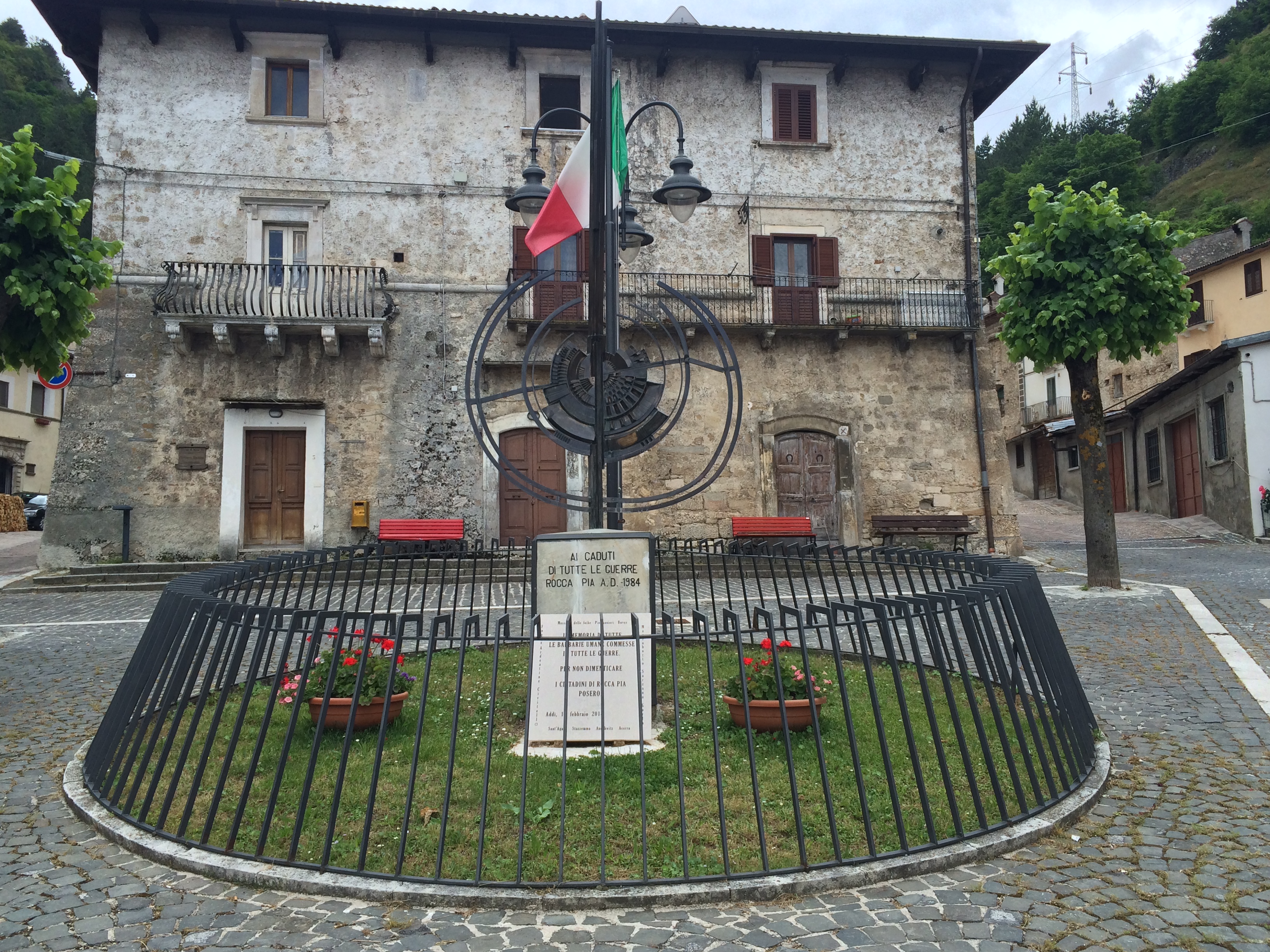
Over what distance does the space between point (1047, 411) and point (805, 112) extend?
82.8 feet

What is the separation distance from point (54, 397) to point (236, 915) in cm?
4465

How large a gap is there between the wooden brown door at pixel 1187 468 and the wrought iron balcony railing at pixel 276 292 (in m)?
20.6

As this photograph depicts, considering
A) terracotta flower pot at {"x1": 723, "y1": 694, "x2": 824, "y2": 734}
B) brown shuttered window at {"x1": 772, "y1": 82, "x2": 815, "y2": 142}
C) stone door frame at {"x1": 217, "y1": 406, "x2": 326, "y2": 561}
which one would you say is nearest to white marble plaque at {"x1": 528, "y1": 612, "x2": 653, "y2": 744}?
terracotta flower pot at {"x1": 723, "y1": 694, "x2": 824, "y2": 734}

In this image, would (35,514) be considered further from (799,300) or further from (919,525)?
(919,525)

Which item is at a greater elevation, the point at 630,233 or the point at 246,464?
the point at 630,233

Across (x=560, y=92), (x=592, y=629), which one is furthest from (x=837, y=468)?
(x=592, y=629)

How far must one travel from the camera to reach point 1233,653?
8125 millimetres

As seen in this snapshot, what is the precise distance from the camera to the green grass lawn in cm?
390

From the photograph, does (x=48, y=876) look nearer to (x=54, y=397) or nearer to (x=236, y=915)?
(x=236, y=915)

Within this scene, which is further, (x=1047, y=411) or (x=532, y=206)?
(x=1047, y=411)

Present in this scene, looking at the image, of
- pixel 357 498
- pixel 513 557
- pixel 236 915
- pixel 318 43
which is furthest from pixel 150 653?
pixel 318 43

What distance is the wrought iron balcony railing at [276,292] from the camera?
16750 millimetres

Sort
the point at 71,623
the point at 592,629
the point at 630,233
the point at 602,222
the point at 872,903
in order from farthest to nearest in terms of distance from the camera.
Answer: the point at 71,623, the point at 630,233, the point at 602,222, the point at 592,629, the point at 872,903

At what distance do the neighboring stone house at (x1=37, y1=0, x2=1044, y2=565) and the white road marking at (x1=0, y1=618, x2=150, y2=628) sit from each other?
567cm
